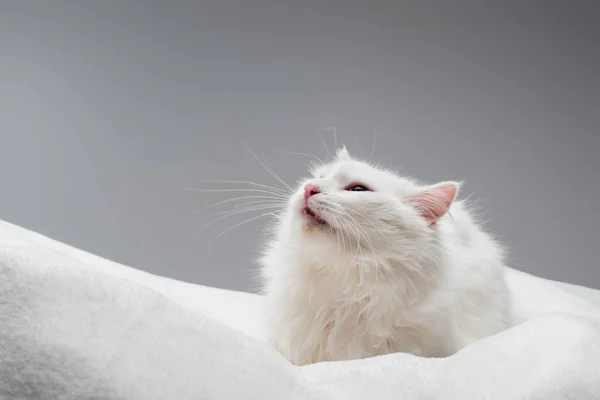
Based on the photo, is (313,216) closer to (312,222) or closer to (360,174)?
(312,222)

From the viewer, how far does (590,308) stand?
5.42ft

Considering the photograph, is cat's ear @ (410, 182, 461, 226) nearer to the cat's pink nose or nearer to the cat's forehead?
the cat's forehead

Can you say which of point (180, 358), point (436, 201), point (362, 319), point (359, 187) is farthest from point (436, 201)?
point (180, 358)

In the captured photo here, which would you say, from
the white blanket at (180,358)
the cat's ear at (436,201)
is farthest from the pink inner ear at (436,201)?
the white blanket at (180,358)

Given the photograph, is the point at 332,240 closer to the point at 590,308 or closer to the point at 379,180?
the point at 379,180

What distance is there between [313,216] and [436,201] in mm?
237

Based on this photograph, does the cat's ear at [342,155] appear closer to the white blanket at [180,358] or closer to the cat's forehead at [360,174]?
the cat's forehead at [360,174]

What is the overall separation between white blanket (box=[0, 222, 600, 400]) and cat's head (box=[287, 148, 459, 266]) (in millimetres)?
258

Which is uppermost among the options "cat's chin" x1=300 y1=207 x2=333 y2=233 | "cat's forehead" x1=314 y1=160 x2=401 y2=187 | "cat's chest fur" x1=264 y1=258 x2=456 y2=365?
"cat's forehead" x1=314 y1=160 x2=401 y2=187

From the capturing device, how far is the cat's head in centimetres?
115

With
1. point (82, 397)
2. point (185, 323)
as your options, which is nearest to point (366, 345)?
point (185, 323)

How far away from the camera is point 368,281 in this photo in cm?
115

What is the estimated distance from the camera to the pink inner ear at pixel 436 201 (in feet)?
3.95

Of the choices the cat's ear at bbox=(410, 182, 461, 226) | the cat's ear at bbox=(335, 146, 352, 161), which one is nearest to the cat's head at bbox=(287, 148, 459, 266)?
the cat's ear at bbox=(410, 182, 461, 226)
